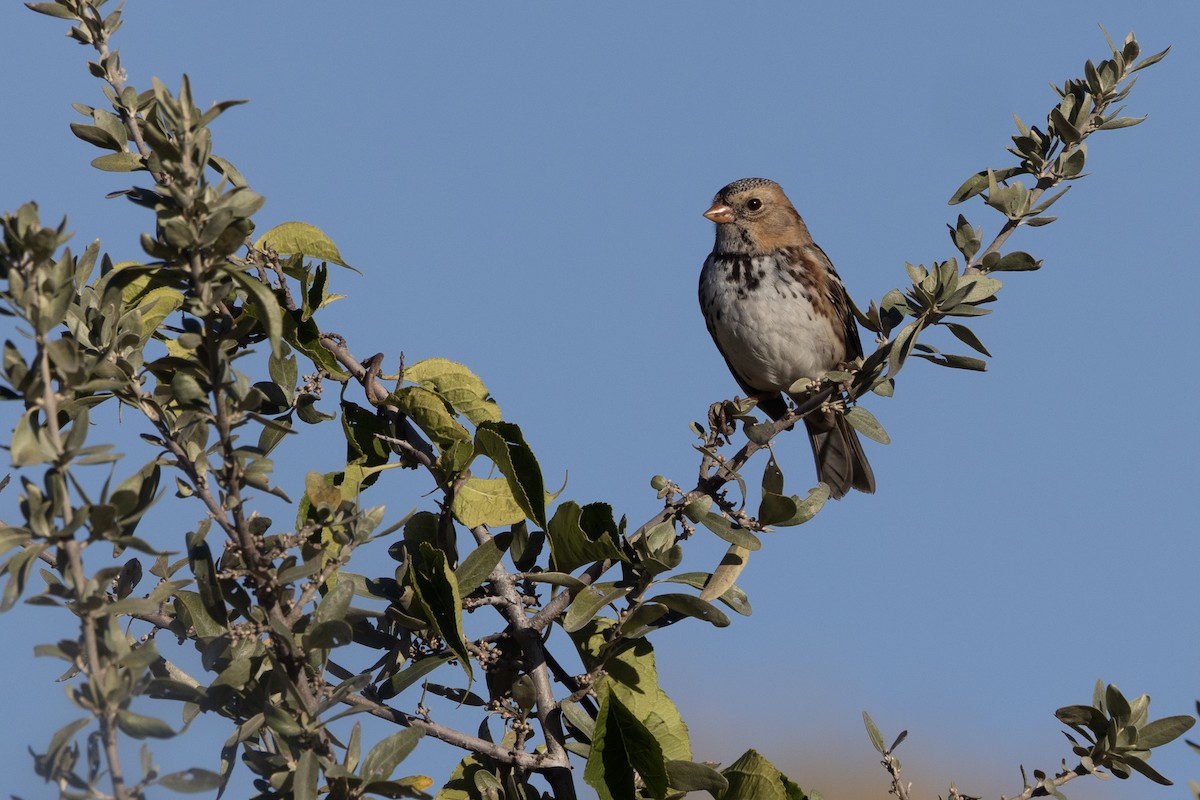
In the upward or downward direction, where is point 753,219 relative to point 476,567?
upward

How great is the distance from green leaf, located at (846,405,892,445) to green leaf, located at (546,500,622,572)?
2.80 ft

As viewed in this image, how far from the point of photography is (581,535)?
2.70 meters

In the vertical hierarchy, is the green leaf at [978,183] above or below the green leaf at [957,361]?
above

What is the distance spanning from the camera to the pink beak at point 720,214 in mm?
7242

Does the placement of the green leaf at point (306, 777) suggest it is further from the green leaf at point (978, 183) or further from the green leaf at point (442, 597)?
the green leaf at point (978, 183)

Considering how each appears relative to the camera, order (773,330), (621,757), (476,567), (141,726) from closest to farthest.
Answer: (141,726) → (621,757) → (476,567) → (773,330)

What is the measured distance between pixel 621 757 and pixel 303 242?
142cm

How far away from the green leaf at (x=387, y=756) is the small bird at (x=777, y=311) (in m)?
4.44

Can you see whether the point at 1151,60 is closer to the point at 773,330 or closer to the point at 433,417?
the point at 433,417

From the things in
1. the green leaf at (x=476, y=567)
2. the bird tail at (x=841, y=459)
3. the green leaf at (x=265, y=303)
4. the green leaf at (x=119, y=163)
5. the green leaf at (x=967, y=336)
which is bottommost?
the green leaf at (x=476, y=567)

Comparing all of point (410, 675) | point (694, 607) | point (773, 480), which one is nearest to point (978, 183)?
point (773, 480)

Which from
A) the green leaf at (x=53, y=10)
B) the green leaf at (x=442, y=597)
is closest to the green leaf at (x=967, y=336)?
the green leaf at (x=442, y=597)

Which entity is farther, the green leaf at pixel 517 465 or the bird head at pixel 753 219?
the bird head at pixel 753 219

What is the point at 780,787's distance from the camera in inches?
100
